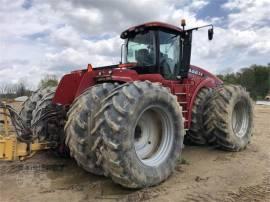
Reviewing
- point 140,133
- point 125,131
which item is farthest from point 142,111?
point 140,133

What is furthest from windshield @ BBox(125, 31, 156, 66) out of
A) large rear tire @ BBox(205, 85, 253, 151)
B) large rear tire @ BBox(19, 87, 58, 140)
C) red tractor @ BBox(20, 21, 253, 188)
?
large rear tire @ BBox(19, 87, 58, 140)

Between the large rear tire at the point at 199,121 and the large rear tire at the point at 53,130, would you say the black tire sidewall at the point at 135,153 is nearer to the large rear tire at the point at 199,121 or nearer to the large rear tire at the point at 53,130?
the large rear tire at the point at 53,130

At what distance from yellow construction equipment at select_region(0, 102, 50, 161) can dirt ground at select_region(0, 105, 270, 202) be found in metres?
0.56

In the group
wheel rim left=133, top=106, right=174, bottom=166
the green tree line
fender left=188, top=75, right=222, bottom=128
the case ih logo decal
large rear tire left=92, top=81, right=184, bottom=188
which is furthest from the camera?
the green tree line

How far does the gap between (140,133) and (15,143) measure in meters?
1.94

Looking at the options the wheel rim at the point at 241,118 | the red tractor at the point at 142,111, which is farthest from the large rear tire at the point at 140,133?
the wheel rim at the point at 241,118

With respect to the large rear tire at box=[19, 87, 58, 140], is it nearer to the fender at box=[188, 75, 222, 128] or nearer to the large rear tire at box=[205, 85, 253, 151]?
the fender at box=[188, 75, 222, 128]

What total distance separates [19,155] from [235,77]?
48132 mm

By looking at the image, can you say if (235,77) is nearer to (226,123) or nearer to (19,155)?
(226,123)

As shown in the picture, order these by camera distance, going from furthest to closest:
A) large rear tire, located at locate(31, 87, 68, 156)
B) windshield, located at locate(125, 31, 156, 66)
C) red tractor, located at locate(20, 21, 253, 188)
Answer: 1. windshield, located at locate(125, 31, 156, 66)
2. large rear tire, located at locate(31, 87, 68, 156)
3. red tractor, located at locate(20, 21, 253, 188)

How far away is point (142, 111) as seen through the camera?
538cm

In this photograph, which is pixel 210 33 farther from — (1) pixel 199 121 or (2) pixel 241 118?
(2) pixel 241 118

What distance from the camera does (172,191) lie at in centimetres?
528

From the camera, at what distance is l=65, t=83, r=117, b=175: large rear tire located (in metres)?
5.25
